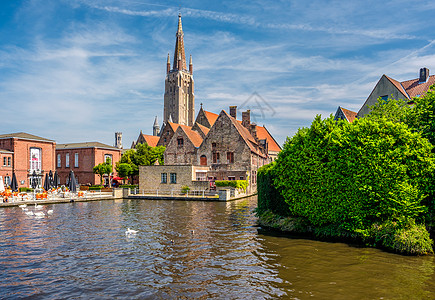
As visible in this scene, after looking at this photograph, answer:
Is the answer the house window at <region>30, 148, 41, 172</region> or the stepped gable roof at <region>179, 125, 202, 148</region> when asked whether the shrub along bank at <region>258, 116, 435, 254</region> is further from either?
the house window at <region>30, 148, 41, 172</region>

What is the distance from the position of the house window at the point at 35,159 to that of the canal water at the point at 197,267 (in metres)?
39.1

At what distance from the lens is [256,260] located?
42.3 ft

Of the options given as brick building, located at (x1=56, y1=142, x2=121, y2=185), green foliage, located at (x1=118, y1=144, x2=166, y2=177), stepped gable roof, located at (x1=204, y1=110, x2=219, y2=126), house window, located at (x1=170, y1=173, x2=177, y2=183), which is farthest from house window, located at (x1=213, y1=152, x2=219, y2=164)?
brick building, located at (x1=56, y1=142, x2=121, y2=185)

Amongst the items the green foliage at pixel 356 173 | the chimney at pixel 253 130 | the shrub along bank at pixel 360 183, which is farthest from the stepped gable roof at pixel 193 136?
the green foliage at pixel 356 173

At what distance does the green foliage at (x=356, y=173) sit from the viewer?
14062 mm

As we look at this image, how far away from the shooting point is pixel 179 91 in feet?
401

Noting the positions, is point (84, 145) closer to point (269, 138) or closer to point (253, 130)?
point (253, 130)

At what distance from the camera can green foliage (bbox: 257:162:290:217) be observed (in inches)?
745

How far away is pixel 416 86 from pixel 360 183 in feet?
90.6

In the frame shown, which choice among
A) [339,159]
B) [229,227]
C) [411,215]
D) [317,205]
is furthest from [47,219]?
[411,215]

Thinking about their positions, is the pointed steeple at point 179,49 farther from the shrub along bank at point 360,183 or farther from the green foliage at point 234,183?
the shrub along bank at point 360,183

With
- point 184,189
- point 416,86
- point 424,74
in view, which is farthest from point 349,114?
point 184,189

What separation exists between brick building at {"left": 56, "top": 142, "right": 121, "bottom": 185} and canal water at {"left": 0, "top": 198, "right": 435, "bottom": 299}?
150ft

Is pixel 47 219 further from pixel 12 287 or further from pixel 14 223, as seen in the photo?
pixel 12 287
